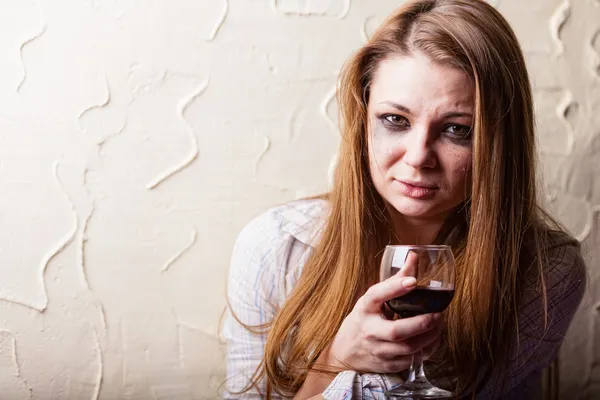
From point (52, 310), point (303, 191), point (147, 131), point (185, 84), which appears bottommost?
point (52, 310)

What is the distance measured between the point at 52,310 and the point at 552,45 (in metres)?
1.37

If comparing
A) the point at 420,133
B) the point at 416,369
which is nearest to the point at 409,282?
the point at 416,369

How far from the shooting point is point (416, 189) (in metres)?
1.37

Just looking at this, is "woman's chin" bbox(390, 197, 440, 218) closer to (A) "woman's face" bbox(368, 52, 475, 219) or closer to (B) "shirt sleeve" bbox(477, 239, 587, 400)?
(A) "woman's face" bbox(368, 52, 475, 219)

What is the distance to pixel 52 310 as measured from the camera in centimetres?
165

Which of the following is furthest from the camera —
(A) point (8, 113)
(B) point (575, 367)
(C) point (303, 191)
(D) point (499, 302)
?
(B) point (575, 367)

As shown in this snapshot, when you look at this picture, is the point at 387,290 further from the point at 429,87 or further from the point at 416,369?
the point at 429,87

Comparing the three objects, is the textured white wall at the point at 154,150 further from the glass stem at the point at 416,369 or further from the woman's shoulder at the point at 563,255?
the glass stem at the point at 416,369

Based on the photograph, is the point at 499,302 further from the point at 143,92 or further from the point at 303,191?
the point at 143,92

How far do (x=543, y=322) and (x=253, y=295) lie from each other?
63 cm

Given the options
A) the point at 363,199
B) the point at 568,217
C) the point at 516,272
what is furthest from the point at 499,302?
the point at 568,217

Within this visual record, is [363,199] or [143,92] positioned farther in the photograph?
[143,92]

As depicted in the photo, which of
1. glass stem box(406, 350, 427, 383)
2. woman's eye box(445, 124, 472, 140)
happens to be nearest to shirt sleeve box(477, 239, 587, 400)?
glass stem box(406, 350, 427, 383)

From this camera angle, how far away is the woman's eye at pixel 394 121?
1380 millimetres
